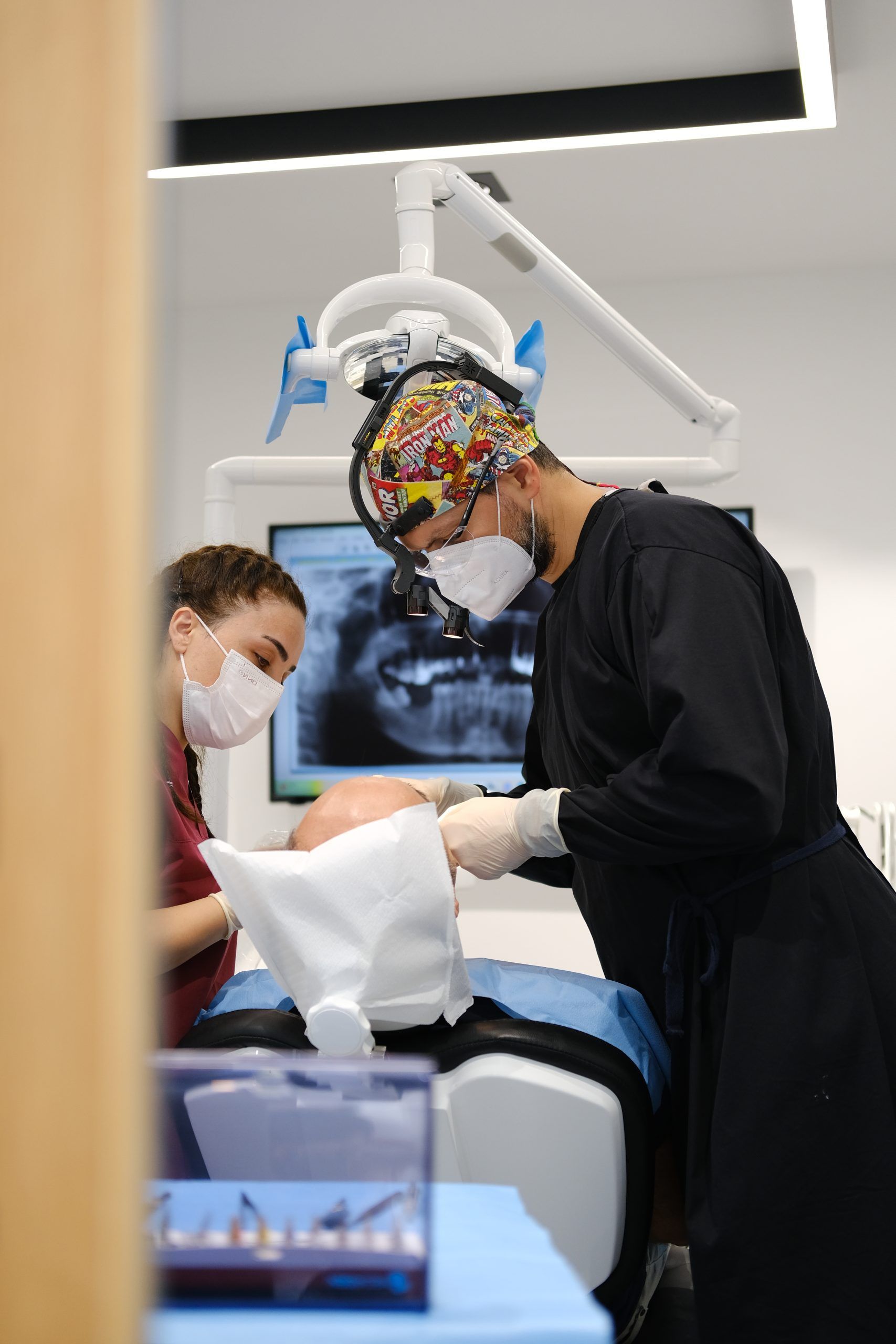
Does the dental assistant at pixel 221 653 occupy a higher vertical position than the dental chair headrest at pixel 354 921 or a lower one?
Result: higher

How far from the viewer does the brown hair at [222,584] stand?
188 centimetres

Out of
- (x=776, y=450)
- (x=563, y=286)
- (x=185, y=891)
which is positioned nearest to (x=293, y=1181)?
(x=185, y=891)

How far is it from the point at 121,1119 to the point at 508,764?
3343mm

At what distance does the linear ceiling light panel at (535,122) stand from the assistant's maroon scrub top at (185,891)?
1.82 metres

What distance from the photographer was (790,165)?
315 centimetres

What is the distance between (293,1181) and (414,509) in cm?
107

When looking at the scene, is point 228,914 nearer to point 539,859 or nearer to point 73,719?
point 539,859

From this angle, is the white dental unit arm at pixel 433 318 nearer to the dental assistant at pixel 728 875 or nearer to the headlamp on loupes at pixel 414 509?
the headlamp on loupes at pixel 414 509

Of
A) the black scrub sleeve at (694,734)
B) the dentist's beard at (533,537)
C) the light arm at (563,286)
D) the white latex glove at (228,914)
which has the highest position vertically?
the light arm at (563,286)

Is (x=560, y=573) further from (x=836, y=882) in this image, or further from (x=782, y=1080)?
(x=782, y=1080)

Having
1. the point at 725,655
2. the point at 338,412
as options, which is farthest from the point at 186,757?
the point at 338,412

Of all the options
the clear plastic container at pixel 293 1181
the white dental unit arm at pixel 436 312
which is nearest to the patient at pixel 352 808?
the clear plastic container at pixel 293 1181

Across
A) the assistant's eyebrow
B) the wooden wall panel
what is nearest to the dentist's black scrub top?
the assistant's eyebrow

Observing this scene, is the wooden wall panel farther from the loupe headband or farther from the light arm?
the light arm
